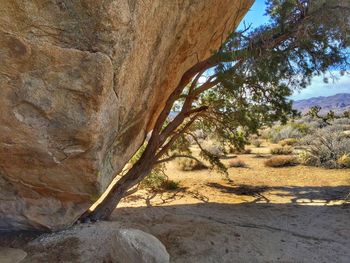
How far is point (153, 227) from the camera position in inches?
292

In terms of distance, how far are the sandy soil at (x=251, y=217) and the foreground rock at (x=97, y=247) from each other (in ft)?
3.11

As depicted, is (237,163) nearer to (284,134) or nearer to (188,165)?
(188,165)

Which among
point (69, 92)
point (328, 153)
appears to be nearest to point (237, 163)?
point (328, 153)

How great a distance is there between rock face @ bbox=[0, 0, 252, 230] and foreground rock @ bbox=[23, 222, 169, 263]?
0.81ft

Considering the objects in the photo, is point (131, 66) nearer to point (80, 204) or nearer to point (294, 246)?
point (80, 204)

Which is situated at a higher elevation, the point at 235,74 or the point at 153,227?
the point at 235,74

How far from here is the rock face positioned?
4.46 meters

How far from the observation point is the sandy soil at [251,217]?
635 centimetres

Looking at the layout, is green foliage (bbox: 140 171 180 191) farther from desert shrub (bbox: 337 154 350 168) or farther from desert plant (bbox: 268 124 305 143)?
desert plant (bbox: 268 124 305 143)

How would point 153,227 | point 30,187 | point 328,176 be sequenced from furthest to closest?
point 328,176, point 153,227, point 30,187

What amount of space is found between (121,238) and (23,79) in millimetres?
2312

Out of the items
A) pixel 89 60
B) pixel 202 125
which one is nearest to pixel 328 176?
pixel 202 125

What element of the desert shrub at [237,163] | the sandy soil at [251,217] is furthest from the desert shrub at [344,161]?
the desert shrub at [237,163]

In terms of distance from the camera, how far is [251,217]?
27.6ft
